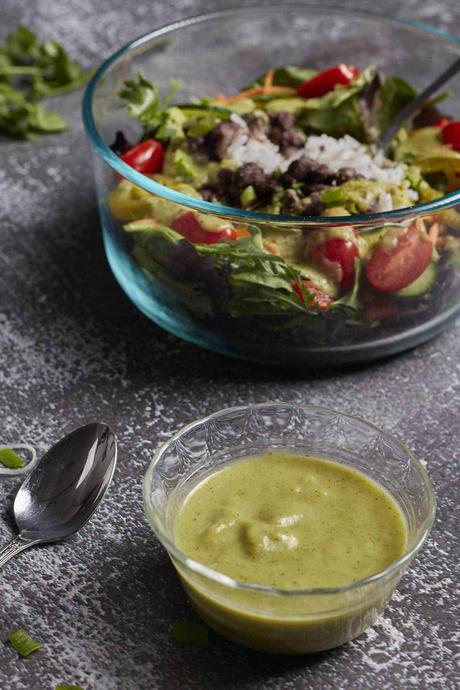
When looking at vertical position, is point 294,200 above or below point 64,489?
above

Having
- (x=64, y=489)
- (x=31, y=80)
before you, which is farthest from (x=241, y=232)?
(x=31, y=80)

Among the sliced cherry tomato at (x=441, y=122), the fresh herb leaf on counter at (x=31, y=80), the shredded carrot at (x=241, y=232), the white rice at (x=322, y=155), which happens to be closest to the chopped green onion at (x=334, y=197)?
the white rice at (x=322, y=155)

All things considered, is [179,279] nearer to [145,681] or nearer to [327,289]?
[327,289]

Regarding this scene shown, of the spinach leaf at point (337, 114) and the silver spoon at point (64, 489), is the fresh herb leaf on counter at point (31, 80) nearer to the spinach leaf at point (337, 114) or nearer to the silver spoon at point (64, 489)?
the spinach leaf at point (337, 114)

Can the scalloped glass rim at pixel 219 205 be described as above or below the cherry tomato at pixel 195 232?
above

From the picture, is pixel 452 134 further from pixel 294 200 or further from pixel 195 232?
pixel 195 232

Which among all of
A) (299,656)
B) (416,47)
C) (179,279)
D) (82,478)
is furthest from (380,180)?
(299,656)
